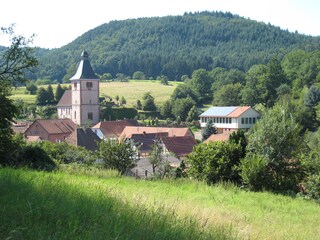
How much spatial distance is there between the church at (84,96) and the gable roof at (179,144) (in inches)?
1554

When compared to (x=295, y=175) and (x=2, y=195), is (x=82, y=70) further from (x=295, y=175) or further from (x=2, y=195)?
(x=2, y=195)

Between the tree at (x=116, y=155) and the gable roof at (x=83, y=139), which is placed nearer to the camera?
the tree at (x=116, y=155)

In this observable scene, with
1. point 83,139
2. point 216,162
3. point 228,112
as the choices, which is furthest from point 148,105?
point 216,162

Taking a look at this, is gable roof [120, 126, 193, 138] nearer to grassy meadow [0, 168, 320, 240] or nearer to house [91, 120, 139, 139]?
house [91, 120, 139, 139]

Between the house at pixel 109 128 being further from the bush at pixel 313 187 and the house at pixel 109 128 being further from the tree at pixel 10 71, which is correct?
the bush at pixel 313 187

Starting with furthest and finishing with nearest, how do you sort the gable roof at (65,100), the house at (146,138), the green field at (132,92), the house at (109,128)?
1. the green field at (132,92)
2. the gable roof at (65,100)
3. the house at (109,128)
4. the house at (146,138)

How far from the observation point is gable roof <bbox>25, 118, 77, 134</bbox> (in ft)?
219

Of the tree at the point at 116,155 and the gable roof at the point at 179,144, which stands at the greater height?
the tree at the point at 116,155

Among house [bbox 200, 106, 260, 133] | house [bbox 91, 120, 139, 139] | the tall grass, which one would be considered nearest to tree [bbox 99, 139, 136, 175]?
the tall grass

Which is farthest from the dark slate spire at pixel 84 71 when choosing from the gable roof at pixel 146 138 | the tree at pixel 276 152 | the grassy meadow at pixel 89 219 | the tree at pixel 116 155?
the grassy meadow at pixel 89 219

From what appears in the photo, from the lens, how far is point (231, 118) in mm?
77812

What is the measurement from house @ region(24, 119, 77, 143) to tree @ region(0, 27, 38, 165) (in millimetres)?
46253

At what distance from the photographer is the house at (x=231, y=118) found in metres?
76.8

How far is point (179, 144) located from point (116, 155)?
2749cm
